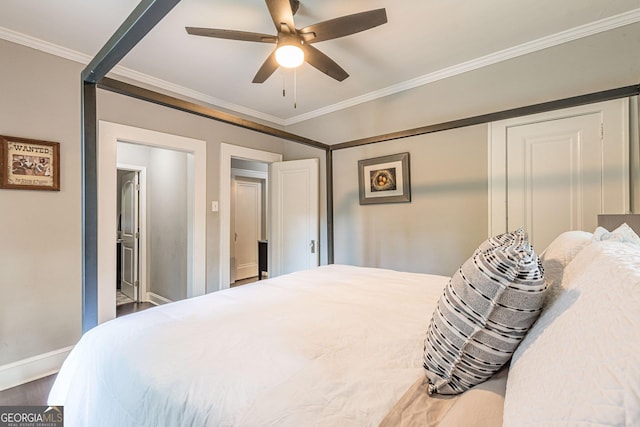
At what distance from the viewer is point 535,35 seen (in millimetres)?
2113

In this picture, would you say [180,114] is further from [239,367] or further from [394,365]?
[394,365]

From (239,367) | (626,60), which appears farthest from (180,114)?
(626,60)

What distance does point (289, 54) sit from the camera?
1.80 meters

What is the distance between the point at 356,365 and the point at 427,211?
2.23 meters

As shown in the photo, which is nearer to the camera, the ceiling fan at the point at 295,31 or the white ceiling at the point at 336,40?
the ceiling fan at the point at 295,31

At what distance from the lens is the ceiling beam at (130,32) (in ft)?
2.96

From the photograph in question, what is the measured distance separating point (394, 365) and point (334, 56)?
8.00ft

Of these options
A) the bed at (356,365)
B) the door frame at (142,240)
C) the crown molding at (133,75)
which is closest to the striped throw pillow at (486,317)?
the bed at (356,365)

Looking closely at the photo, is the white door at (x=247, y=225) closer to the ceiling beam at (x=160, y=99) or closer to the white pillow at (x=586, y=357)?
the ceiling beam at (x=160, y=99)

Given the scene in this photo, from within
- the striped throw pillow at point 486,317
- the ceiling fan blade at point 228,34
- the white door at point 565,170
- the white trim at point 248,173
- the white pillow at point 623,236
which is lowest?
→ the striped throw pillow at point 486,317

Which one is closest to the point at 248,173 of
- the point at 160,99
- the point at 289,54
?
the point at 289,54

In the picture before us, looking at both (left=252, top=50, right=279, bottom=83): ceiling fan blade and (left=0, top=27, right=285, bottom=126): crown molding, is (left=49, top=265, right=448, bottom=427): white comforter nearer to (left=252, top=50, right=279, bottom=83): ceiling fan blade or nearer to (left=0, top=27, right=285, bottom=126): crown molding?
(left=252, top=50, right=279, bottom=83): ceiling fan blade

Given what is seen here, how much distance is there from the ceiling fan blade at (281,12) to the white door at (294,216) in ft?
6.46

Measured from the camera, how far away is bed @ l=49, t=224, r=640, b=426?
39 cm
